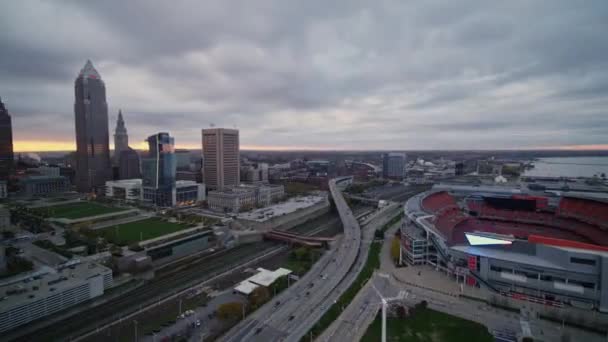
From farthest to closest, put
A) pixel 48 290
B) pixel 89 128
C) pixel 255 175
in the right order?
pixel 255 175, pixel 89 128, pixel 48 290

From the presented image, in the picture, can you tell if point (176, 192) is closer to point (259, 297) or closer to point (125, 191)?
point (125, 191)

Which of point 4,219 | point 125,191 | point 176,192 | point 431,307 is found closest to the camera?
point 431,307

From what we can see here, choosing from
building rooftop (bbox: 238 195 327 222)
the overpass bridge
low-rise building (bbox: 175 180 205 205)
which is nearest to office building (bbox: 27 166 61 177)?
low-rise building (bbox: 175 180 205 205)

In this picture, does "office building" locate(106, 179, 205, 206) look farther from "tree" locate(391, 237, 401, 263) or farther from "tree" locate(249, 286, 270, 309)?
"tree" locate(391, 237, 401, 263)

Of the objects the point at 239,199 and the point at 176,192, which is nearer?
the point at 239,199

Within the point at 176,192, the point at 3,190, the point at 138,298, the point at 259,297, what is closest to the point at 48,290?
the point at 138,298

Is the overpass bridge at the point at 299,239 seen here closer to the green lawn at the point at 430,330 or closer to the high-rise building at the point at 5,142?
the green lawn at the point at 430,330

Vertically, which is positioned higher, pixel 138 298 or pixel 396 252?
pixel 396 252

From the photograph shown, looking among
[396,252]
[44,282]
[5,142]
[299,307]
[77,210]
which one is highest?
[5,142]
